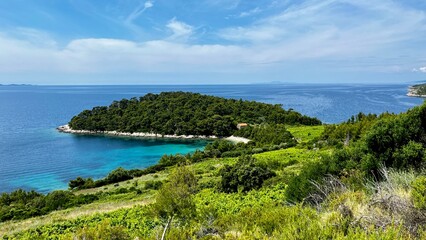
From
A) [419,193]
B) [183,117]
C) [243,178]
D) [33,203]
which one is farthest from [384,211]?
[183,117]

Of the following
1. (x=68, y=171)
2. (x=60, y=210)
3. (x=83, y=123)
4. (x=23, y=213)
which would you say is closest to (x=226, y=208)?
(x=60, y=210)

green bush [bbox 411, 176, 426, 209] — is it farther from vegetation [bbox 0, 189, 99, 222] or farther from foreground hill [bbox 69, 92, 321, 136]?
foreground hill [bbox 69, 92, 321, 136]

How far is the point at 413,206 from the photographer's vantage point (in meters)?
7.43

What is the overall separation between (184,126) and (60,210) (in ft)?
193

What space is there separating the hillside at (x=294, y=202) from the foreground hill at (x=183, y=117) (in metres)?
45.0

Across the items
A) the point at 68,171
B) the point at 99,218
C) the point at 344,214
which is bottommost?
the point at 68,171

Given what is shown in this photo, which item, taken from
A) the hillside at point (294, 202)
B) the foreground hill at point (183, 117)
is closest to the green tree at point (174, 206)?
the hillside at point (294, 202)

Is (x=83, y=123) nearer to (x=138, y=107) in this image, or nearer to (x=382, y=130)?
(x=138, y=107)

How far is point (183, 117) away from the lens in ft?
311

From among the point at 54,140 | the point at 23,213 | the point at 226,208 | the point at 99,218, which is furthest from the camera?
the point at 54,140

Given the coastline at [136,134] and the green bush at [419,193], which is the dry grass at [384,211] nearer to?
the green bush at [419,193]

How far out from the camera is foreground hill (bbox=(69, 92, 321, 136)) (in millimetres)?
88938

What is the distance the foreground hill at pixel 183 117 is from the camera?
88938 mm

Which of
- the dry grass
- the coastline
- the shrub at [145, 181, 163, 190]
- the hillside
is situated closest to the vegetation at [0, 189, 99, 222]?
the hillside
